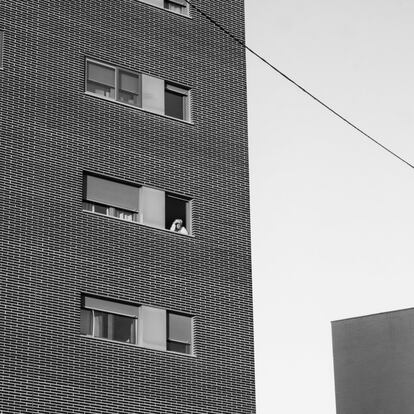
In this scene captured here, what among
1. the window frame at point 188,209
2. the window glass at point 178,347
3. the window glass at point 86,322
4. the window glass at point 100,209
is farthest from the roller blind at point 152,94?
the window glass at point 178,347

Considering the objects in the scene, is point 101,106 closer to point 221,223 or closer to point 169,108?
point 169,108

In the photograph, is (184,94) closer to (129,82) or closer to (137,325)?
(129,82)

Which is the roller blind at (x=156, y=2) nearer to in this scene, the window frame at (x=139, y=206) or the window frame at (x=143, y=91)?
the window frame at (x=143, y=91)

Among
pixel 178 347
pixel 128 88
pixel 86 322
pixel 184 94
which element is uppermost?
pixel 184 94

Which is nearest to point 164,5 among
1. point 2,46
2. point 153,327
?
point 2,46

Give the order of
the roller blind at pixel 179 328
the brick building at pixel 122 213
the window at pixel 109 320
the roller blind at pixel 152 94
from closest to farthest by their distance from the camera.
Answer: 1. the brick building at pixel 122 213
2. the window at pixel 109 320
3. the roller blind at pixel 179 328
4. the roller blind at pixel 152 94

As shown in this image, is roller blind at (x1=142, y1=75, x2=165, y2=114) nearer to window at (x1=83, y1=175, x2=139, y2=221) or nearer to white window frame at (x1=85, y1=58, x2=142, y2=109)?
white window frame at (x1=85, y1=58, x2=142, y2=109)

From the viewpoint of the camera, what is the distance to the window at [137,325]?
30.8 meters

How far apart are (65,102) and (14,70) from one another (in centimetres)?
160

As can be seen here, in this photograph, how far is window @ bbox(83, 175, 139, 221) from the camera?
3200 centimetres

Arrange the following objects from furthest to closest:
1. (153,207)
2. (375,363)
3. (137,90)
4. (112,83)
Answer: (375,363), (137,90), (112,83), (153,207)

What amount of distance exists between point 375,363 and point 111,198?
2113 cm

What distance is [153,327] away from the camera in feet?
104

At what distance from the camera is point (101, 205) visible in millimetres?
32094
